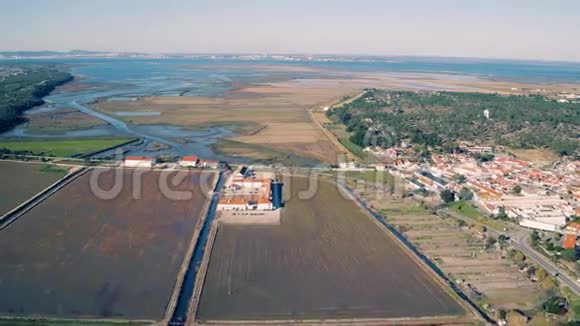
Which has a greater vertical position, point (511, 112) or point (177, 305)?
point (511, 112)

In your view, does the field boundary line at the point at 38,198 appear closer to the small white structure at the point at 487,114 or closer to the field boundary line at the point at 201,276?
the field boundary line at the point at 201,276

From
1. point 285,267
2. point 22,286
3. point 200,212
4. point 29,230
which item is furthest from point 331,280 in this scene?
point 29,230

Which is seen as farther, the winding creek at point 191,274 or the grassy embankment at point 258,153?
the grassy embankment at point 258,153

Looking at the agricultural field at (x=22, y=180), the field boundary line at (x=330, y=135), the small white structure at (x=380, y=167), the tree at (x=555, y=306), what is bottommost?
the tree at (x=555, y=306)

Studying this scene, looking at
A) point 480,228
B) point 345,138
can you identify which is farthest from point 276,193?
point 345,138

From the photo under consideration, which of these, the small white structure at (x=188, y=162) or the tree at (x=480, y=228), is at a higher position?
the small white structure at (x=188, y=162)

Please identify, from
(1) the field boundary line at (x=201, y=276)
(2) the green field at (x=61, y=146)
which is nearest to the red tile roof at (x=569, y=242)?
(1) the field boundary line at (x=201, y=276)

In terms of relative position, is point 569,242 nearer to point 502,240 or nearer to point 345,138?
point 502,240

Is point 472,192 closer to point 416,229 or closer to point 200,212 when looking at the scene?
point 416,229
